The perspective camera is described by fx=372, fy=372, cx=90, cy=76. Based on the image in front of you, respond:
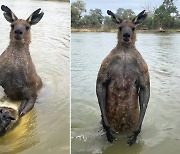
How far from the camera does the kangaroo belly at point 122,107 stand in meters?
4.32

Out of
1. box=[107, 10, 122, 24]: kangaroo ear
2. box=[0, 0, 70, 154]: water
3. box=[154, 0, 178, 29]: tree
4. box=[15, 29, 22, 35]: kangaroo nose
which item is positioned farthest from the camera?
box=[154, 0, 178, 29]: tree

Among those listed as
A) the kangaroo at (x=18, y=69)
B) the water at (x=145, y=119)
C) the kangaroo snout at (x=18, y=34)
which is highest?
the kangaroo snout at (x=18, y=34)

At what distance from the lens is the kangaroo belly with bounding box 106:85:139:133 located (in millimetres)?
4316

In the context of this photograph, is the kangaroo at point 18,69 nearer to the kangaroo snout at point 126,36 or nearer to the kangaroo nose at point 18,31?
the kangaroo nose at point 18,31

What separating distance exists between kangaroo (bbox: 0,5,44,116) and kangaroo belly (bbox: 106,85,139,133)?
3.52 feet

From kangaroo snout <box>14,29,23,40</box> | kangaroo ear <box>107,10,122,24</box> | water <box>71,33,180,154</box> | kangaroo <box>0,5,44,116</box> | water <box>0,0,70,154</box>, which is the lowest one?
water <box>71,33,180,154</box>

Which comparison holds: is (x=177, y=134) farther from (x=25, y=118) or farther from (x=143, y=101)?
(x=25, y=118)

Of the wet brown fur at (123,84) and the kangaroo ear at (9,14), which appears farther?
the kangaroo ear at (9,14)

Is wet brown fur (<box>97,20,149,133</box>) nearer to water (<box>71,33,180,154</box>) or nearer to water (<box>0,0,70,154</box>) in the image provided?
water (<box>71,33,180,154</box>)

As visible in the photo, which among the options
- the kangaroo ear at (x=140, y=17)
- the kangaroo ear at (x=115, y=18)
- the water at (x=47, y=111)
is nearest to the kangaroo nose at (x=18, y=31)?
the water at (x=47, y=111)

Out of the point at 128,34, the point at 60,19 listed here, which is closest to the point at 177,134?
the point at 128,34

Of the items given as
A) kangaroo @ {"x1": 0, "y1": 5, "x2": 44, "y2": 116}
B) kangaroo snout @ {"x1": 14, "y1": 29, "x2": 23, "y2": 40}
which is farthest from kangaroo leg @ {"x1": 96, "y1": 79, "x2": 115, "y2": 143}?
kangaroo snout @ {"x1": 14, "y1": 29, "x2": 23, "y2": 40}

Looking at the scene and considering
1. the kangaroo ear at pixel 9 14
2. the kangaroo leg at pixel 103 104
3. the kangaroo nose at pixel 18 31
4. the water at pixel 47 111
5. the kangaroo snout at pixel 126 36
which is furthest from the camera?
the kangaroo ear at pixel 9 14

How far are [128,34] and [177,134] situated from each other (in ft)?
4.64
